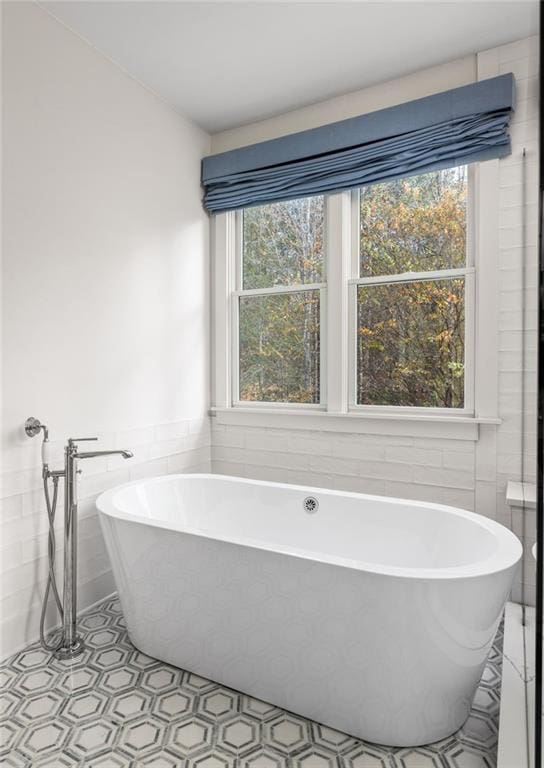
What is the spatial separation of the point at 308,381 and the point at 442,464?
93 centimetres

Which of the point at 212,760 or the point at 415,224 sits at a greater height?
the point at 415,224

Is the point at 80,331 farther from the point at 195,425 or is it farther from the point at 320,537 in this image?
the point at 320,537

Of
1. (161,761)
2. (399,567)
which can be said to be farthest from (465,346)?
(161,761)

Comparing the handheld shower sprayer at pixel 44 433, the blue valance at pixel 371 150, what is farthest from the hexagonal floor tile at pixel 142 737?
the blue valance at pixel 371 150

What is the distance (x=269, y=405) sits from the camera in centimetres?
311

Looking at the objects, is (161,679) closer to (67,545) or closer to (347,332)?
(67,545)

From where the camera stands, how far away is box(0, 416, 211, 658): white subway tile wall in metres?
2.02

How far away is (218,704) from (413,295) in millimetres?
2131

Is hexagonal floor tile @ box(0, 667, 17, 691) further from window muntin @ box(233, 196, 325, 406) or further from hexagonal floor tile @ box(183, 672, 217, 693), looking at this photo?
window muntin @ box(233, 196, 325, 406)

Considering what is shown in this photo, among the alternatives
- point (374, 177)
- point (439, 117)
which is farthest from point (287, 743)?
point (439, 117)

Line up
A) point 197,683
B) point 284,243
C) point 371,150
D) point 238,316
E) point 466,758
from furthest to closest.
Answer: point 238,316 < point 284,243 < point 371,150 < point 197,683 < point 466,758

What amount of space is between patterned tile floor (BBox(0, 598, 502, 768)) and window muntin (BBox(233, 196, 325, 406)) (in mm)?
1679

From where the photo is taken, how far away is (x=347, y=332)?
282cm

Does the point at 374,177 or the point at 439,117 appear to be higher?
the point at 439,117
